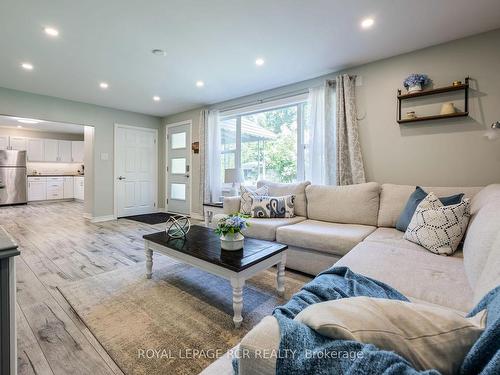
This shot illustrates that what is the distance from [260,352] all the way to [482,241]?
1353 millimetres

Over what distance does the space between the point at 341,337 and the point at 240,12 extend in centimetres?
255

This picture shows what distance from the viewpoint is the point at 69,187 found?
848 centimetres

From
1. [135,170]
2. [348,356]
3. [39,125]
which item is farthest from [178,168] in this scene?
[348,356]

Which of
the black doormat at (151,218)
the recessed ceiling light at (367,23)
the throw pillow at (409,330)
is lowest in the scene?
the black doormat at (151,218)

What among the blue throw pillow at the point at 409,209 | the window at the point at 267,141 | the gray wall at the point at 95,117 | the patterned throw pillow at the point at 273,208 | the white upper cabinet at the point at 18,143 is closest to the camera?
the blue throw pillow at the point at 409,209

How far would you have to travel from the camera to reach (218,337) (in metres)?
1.57

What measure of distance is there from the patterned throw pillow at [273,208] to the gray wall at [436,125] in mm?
1149

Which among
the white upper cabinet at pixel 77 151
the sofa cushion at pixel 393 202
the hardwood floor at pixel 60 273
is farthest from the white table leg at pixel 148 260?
the white upper cabinet at pixel 77 151

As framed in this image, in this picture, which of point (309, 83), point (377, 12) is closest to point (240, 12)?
point (377, 12)

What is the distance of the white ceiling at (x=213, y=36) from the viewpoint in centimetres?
214

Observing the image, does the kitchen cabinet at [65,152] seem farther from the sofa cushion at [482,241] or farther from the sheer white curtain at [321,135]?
the sofa cushion at [482,241]

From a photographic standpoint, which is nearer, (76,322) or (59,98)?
(76,322)

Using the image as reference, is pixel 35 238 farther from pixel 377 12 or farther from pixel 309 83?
pixel 377 12

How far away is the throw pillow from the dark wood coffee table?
1135 millimetres
